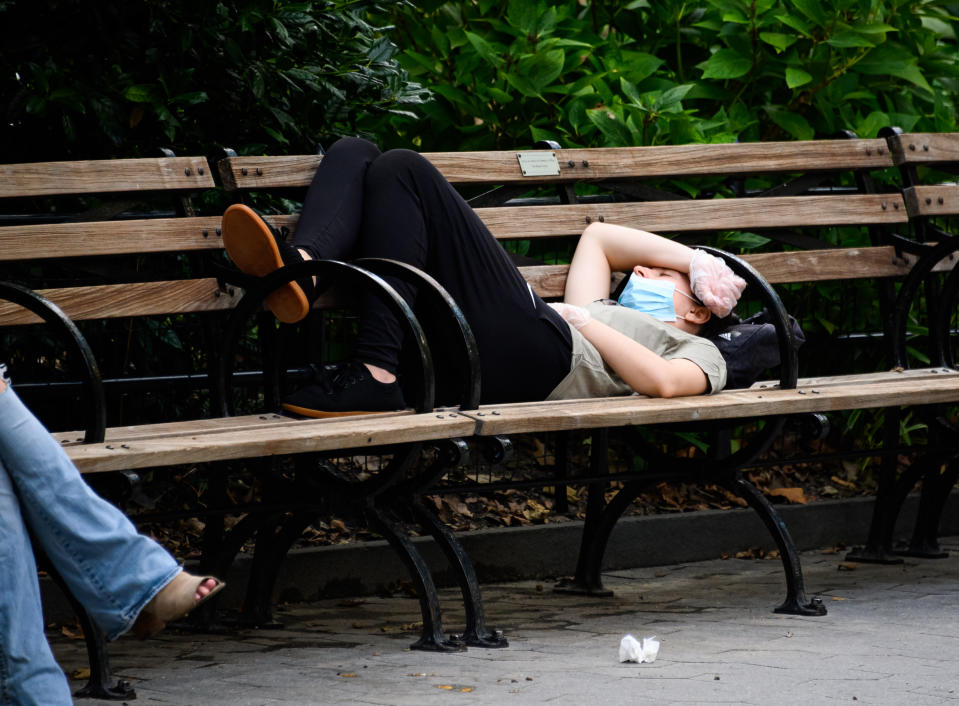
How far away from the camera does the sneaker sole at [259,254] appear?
3617mm

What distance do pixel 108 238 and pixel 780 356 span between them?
6.67 ft

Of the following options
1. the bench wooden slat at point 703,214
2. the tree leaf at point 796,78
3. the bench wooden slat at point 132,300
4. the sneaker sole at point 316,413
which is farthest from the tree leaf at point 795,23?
the sneaker sole at point 316,413

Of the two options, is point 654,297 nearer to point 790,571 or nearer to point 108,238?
point 790,571

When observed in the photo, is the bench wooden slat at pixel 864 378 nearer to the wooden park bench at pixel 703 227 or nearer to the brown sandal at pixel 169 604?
the wooden park bench at pixel 703 227

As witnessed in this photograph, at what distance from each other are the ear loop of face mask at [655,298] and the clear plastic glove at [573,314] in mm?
299

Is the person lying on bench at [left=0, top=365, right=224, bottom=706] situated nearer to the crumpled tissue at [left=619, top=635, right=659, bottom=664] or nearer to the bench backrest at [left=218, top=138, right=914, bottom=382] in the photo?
the crumpled tissue at [left=619, top=635, right=659, bottom=664]

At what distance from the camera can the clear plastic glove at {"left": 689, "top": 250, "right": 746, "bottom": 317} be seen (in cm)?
443

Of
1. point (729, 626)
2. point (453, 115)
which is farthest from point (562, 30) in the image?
point (729, 626)

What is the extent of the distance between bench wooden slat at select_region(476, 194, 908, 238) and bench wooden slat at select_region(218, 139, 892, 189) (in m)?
0.11

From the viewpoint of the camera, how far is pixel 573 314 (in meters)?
4.30

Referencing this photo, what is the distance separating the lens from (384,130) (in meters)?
5.41

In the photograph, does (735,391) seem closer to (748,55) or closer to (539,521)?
(539,521)

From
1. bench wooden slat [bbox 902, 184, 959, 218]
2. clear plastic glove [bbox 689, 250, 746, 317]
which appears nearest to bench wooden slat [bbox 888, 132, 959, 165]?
bench wooden slat [bbox 902, 184, 959, 218]

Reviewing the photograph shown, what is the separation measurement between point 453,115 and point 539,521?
163cm
